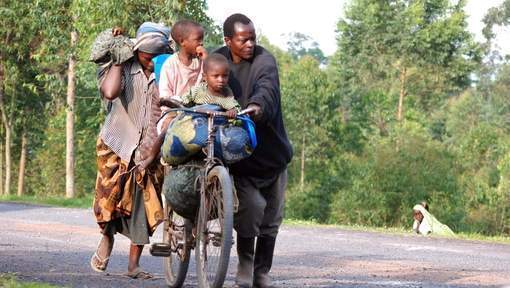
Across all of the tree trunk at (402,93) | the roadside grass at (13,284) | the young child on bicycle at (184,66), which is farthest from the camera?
the tree trunk at (402,93)

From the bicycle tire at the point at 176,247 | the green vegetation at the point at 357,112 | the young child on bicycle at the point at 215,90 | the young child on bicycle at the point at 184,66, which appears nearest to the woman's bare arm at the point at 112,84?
the young child on bicycle at the point at 184,66

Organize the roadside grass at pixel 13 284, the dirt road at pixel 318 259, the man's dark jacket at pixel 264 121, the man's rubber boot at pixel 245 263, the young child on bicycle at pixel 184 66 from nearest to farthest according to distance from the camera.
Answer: the roadside grass at pixel 13 284 < the man's dark jacket at pixel 264 121 < the man's rubber boot at pixel 245 263 < the young child on bicycle at pixel 184 66 < the dirt road at pixel 318 259

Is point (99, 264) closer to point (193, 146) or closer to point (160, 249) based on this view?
point (160, 249)

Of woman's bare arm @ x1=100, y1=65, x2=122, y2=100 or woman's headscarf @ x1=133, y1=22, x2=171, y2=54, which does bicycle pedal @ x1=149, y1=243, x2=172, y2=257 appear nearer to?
woman's bare arm @ x1=100, y1=65, x2=122, y2=100

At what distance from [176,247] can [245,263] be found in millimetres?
471

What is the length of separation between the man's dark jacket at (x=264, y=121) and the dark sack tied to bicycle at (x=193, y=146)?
11.3 inches

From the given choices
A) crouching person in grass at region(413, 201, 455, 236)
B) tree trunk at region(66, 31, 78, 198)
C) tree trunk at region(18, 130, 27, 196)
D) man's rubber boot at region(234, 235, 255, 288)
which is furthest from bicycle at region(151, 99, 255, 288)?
tree trunk at region(18, 130, 27, 196)

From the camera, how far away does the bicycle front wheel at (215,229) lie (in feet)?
21.1

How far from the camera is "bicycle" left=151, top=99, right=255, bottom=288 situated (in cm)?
645

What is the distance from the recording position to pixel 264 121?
23.2ft

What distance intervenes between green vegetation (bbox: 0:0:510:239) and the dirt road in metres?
10.5

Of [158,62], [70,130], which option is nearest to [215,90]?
[158,62]

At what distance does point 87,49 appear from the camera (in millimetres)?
29234

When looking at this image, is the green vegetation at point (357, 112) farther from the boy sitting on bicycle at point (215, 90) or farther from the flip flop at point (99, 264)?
the boy sitting on bicycle at point (215, 90)
